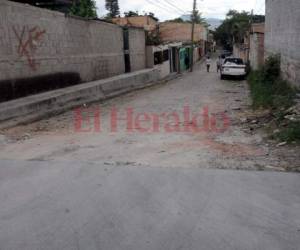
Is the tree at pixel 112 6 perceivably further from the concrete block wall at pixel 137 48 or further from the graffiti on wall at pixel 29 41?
the graffiti on wall at pixel 29 41

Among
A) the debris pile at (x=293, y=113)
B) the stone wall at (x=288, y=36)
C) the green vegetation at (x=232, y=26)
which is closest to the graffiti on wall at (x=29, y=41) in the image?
the debris pile at (x=293, y=113)

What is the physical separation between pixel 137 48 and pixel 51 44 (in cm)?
1301

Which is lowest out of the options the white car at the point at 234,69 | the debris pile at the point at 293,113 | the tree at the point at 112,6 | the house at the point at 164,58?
the debris pile at the point at 293,113

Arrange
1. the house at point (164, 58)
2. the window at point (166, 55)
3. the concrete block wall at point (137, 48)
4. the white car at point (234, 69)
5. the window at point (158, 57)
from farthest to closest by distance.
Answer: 1. the window at point (166, 55)
2. the window at point (158, 57)
3. the house at point (164, 58)
4. the white car at point (234, 69)
5. the concrete block wall at point (137, 48)

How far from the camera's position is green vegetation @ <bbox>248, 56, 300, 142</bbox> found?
295 inches

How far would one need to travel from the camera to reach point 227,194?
15.3ft

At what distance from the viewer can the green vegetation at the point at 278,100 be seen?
750cm

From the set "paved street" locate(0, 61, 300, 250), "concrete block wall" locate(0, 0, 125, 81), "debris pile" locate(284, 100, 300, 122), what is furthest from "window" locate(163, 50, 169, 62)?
"paved street" locate(0, 61, 300, 250)

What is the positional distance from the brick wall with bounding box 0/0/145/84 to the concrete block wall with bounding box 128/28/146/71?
320cm

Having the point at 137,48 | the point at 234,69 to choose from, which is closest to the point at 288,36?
the point at 234,69

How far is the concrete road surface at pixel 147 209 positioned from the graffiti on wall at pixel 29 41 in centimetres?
798

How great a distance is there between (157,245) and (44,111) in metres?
9.74

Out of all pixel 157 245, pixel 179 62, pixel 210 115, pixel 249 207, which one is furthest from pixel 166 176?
pixel 179 62

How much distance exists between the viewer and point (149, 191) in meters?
4.81
